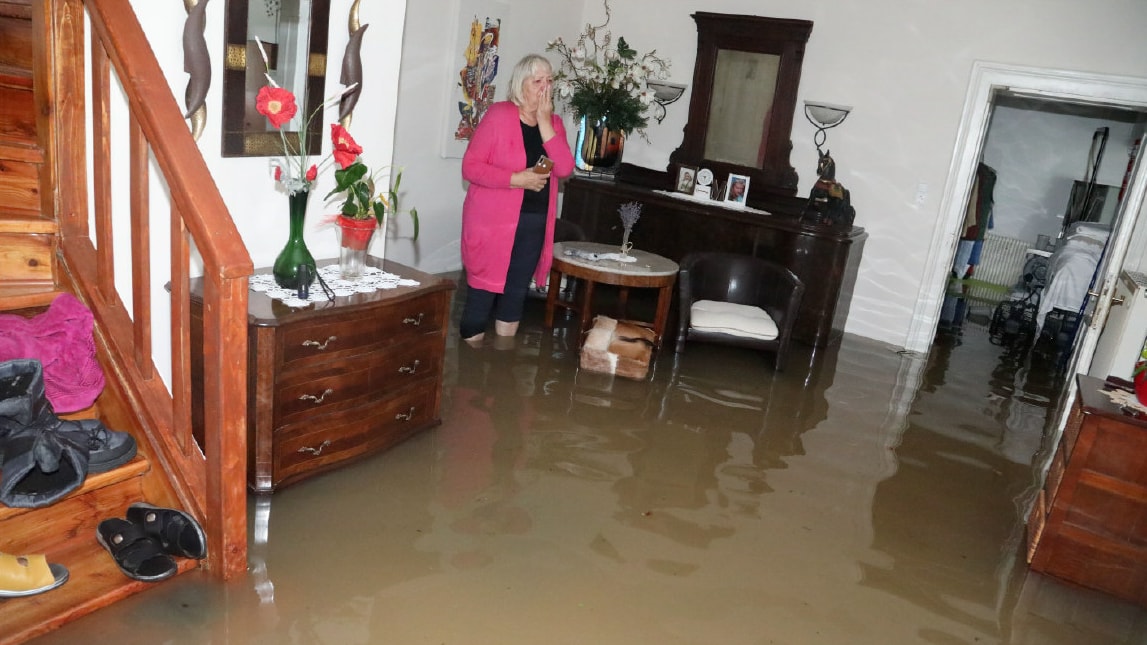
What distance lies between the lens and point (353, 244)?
345cm

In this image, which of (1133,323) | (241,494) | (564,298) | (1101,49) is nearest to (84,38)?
(241,494)

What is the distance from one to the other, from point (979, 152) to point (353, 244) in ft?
15.6

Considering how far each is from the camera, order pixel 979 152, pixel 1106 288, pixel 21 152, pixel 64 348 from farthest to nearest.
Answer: pixel 979 152, pixel 1106 288, pixel 21 152, pixel 64 348

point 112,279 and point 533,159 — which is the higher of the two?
point 533,159

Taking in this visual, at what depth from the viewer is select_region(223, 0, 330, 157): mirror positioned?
310 cm

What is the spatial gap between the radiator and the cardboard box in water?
239 inches

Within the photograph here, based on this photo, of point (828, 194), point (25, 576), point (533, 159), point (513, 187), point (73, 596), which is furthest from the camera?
point (828, 194)

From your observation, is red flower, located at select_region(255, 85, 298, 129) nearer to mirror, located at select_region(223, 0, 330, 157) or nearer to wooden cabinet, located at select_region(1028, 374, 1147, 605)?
mirror, located at select_region(223, 0, 330, 157)

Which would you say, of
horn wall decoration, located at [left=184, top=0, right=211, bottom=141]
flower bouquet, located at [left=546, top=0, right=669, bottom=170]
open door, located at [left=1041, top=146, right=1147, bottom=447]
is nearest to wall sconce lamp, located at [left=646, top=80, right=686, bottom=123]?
flower bouquet, located at [left=546, top=0, right=669, bottom=170]

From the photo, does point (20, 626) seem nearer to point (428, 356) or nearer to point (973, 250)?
point (428, 356)

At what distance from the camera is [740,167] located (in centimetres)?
691

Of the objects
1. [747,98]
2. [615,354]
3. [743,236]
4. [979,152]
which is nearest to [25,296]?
[615,354]

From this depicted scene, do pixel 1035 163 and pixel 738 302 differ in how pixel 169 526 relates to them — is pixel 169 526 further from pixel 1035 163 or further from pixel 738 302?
pixel 1035 163

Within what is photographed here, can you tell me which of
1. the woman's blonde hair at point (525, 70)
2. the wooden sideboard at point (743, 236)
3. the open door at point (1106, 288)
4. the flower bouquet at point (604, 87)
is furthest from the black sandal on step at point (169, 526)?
the flower bouquet at point (604, 87)
